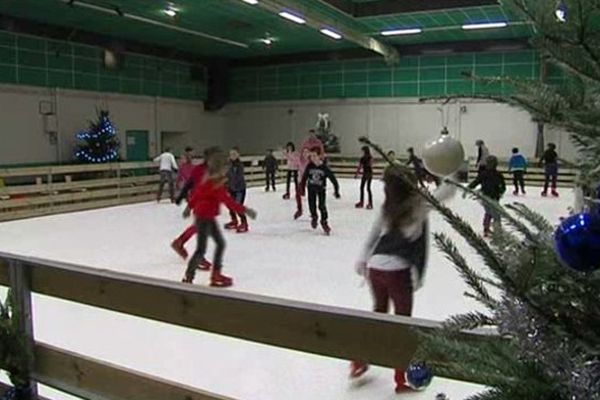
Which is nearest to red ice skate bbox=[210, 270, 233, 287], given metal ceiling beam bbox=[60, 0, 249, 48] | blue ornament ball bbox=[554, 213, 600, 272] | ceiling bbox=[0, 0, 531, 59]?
blue ornament ball bbox=[554, 213, 600, 272]

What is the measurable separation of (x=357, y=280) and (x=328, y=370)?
2.44m

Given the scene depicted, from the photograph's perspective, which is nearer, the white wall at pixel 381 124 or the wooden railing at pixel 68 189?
the wooden railing at pixel 68 189

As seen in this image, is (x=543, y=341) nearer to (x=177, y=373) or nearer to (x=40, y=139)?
(x=177, y=373)

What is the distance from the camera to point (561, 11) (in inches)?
28.0

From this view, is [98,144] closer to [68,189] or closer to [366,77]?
[68,189]

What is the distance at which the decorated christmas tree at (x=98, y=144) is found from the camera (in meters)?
16.4

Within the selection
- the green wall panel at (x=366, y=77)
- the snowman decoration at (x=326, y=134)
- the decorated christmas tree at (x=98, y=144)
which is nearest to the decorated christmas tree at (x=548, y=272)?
the decorated christmas tree at (x=98, y=144)

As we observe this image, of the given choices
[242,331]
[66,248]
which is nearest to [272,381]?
[242,331]

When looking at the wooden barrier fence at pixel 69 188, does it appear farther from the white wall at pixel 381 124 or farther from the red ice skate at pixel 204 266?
the white wall at pixel 381 124

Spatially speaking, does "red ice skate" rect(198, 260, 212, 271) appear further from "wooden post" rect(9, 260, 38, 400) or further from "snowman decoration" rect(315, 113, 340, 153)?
"snowman decoration" rect(315, 113, 340, 153)

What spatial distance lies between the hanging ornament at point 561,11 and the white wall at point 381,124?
17.3 metres

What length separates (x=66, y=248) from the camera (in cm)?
769

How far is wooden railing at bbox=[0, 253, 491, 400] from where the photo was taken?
4.80 ft

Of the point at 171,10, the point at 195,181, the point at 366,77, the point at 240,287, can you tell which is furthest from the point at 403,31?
the point at 240,287
